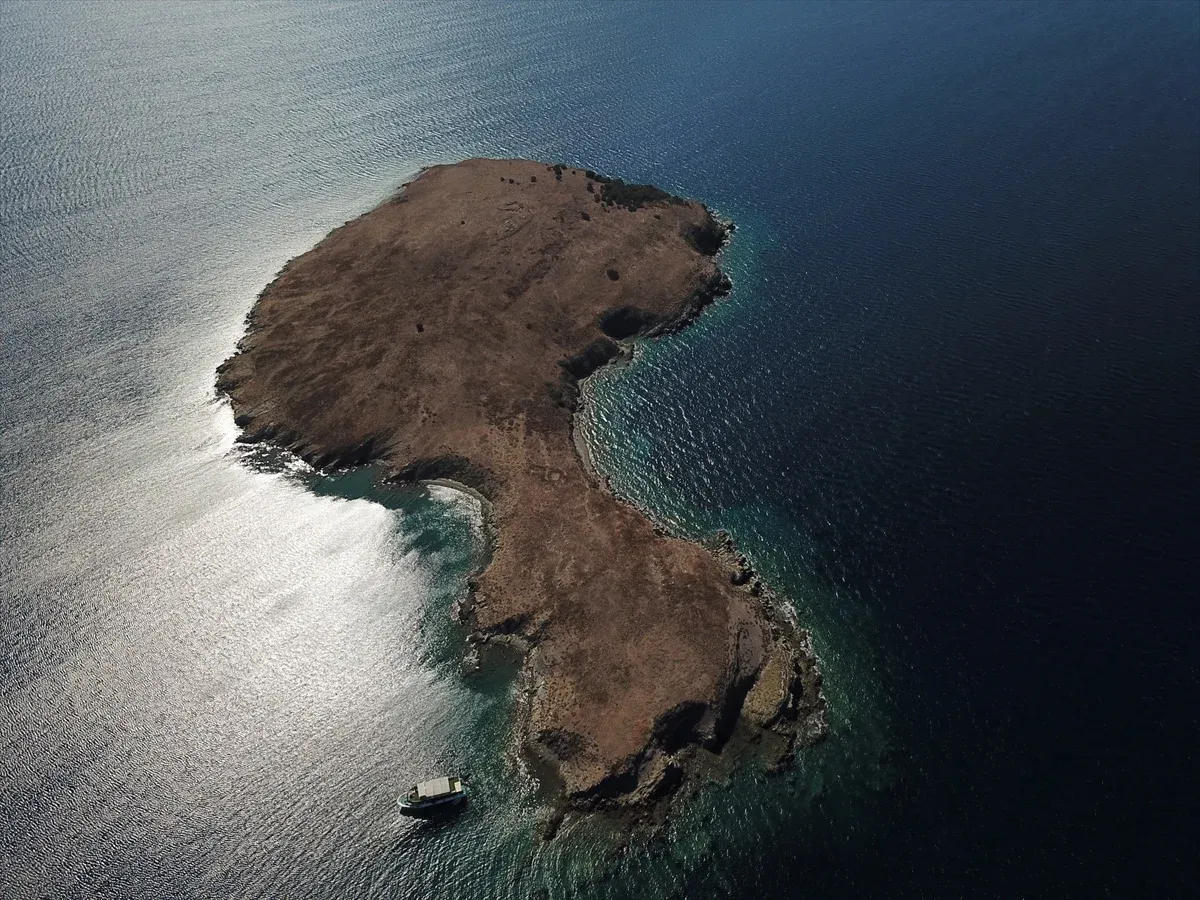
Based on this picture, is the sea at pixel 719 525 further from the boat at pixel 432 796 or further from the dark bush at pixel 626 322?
the dark bush at pixel 626 322

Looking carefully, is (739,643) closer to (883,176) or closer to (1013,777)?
(1013,777)

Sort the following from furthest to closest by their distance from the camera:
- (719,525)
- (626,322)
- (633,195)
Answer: (633,195) < (626,322) < (719,525)

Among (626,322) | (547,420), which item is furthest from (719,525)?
(626,322)

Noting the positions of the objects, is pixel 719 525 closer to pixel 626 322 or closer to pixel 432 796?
pixel 432 796

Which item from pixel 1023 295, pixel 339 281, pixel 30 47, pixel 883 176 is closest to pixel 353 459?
pixel 339 281

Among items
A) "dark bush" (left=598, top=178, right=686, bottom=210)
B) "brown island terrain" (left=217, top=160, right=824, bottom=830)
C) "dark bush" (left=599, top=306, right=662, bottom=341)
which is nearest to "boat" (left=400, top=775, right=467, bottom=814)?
"brown island terrain" (left=217, top=160, right=824, bottom=830)
